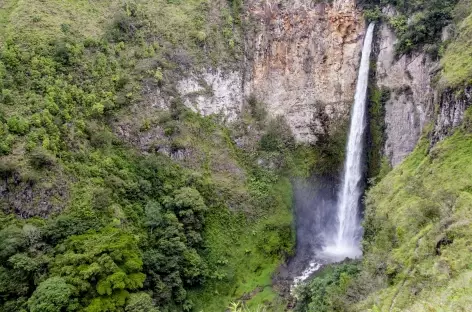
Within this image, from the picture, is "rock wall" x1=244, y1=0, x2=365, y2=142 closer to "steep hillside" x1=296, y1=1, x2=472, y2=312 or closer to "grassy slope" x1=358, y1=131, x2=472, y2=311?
"steep hillside" x1=296, y1=1, x2=472, y2=312

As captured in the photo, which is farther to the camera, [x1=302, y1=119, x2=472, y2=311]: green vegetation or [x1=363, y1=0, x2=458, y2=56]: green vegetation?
[x1=363, y1=0, x2=458, y2=56]: green vegetation

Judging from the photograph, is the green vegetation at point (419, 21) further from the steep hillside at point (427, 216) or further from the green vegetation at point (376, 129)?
the green vegetation at point (376, 129)

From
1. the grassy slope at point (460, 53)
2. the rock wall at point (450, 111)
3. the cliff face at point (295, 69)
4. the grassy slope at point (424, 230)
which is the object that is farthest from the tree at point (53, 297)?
the grassy slope at point (460, 53)

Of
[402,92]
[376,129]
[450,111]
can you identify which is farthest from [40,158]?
[402,92]

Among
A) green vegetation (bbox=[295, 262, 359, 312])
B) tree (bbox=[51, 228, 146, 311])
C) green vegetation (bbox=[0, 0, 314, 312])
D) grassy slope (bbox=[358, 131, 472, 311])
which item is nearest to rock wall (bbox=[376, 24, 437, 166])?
grassy slope (bbox=[358, 131, 472, 311])

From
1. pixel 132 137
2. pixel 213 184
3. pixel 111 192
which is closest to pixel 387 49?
pixel 213 184

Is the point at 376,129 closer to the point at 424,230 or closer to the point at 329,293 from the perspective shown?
the point at 329,293
